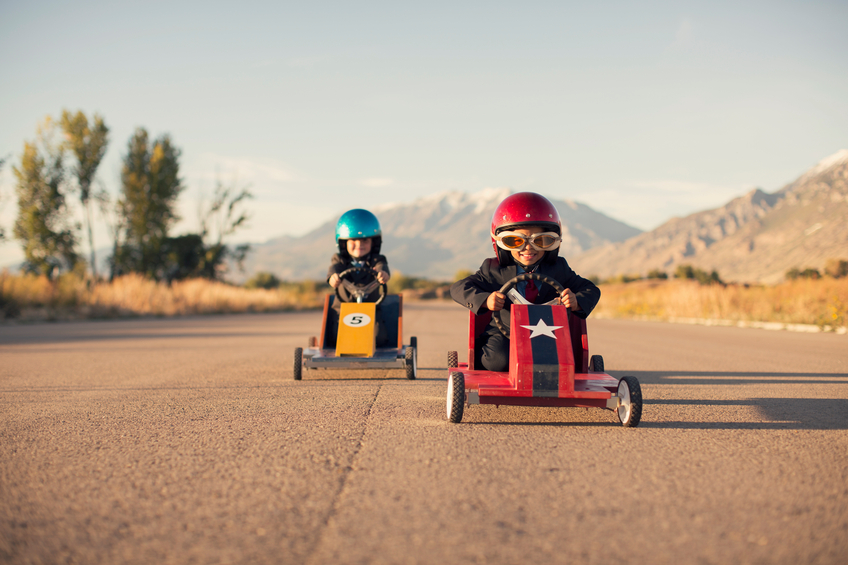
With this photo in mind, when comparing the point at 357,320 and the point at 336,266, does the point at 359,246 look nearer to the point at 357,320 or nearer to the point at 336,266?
the point at 336,266

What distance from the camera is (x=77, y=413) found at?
4707mm

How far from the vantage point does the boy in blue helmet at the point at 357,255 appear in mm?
7852

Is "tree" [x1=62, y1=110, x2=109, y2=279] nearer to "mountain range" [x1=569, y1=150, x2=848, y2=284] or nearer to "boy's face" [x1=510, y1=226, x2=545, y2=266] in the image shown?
"boy's face" [x1=510, y1=226, x2=545, y2=266]

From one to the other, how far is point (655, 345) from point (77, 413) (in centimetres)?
969


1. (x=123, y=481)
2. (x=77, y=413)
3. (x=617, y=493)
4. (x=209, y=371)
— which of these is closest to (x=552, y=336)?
(x=617, y=493)

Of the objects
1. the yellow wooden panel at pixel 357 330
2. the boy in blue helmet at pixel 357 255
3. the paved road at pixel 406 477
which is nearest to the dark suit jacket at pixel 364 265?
the boy in blue helmet at pixel 357 255

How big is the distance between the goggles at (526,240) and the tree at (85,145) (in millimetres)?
36207

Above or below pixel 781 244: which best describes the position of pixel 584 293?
below

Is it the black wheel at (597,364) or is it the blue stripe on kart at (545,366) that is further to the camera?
the black wheel at (597,364)

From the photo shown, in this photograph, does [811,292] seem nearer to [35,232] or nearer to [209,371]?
[209,371]

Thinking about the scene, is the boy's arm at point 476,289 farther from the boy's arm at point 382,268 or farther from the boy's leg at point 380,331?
the boy's leg at point 380,331

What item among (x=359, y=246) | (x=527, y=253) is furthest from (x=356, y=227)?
(x=527, y=253)

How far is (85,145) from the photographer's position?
116 feet

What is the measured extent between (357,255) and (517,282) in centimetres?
354
